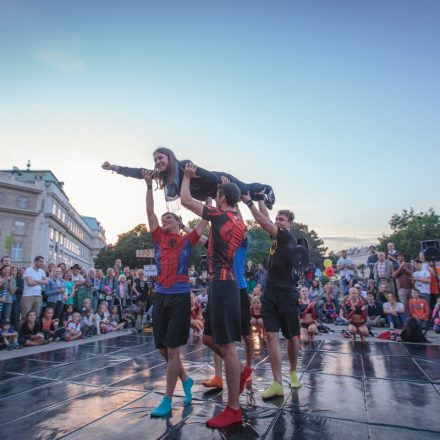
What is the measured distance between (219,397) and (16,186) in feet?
154

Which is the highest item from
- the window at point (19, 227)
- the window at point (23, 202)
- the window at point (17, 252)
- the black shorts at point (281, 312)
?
the window at point (23, 202)

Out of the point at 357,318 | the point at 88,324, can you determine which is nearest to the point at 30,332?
the point at 88,324

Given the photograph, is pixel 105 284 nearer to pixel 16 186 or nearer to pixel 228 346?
pixel 228 346

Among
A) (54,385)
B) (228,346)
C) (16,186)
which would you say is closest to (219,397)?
(228,346)

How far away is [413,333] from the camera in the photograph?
22.1 feet

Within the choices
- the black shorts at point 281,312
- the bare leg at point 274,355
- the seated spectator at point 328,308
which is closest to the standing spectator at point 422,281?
the seated spectator at point 328,308

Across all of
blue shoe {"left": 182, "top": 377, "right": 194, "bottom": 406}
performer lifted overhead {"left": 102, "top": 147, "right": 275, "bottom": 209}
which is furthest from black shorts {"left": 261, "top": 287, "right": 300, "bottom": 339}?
performer lifted overhead {"left": 102, "top": 147, "right": 275, "bottom": 209}

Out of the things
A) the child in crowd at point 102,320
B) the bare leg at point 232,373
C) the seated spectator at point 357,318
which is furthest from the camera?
the child in crowd at point 102,320

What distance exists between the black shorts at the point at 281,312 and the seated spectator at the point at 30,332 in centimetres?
645

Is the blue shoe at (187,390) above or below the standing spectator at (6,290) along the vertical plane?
below

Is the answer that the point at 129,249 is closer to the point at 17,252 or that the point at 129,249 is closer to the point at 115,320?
the point at 17,252

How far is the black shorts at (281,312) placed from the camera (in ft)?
10.9

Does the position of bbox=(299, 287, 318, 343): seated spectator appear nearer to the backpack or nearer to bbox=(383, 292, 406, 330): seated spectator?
the backpack

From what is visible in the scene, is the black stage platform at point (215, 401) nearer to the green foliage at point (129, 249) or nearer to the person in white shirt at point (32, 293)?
the person in white shirt at point (32, 293)
